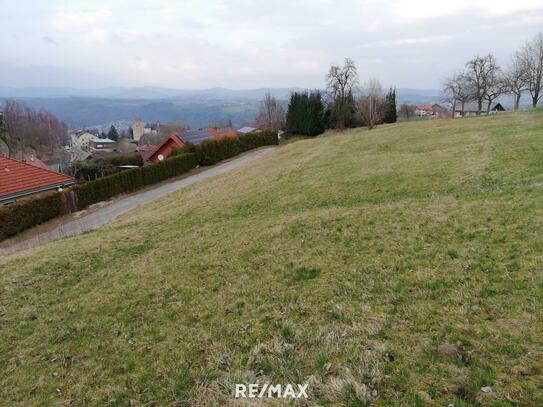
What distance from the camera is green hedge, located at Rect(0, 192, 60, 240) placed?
→ 64.6 ft

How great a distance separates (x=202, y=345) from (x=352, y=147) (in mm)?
22492

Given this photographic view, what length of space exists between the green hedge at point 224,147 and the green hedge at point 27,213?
57.7 feet

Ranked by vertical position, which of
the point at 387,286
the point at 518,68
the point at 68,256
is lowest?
the point at 68,256

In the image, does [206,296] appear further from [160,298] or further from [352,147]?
[352,147]

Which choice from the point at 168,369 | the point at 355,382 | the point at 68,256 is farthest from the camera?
the point at 68,256

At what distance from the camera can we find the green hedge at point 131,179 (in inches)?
1024

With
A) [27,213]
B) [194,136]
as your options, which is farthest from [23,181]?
[194,136]

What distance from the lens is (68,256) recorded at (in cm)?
1099

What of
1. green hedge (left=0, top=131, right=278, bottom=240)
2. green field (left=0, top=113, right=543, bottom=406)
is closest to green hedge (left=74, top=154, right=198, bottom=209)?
green hedge (left=0, top=131, right=278, bottom=240)

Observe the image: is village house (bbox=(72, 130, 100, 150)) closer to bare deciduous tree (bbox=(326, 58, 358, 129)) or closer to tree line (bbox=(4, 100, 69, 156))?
tree line (bbox=(4, 100, 69, 156))

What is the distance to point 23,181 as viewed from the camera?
943 inches

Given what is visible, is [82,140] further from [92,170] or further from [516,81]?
[516,81]

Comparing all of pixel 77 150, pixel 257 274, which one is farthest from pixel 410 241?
pixel 77 150

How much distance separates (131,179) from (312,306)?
28.1m
